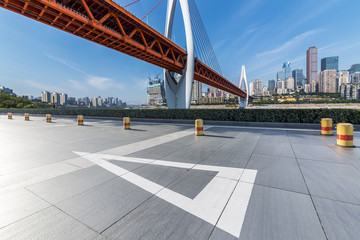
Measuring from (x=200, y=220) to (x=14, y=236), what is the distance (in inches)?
99.6

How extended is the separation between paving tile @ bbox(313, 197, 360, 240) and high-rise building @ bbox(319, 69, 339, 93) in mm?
169482

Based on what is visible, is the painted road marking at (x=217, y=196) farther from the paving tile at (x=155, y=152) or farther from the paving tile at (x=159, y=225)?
the paving tile at (x=155, y=152)

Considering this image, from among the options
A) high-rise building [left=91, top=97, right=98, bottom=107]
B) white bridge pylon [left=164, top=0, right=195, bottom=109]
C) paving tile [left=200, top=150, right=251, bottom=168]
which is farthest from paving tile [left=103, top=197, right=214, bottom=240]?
high-rise building [left=91, top=97, right=98, bottom=107]

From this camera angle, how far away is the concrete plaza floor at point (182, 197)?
2.11m

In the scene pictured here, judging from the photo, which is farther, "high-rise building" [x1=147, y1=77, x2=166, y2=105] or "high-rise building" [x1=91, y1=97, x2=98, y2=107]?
"high-rise building" [x1=147, y1=77, x2=166, y2=105]

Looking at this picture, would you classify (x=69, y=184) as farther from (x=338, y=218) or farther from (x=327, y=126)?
(x=327, y=126)

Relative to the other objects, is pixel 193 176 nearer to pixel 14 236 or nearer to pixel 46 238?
pixel 46 238

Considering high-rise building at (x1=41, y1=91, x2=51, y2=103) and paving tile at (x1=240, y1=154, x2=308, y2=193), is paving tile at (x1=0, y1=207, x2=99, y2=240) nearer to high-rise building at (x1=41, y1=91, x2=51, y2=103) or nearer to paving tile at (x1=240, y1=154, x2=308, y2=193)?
paving tile at (x1=240, y1=154, x2=308, y2=193)

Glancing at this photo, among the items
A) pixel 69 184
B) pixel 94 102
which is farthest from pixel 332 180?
pixel 94 102

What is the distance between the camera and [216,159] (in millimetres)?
5027

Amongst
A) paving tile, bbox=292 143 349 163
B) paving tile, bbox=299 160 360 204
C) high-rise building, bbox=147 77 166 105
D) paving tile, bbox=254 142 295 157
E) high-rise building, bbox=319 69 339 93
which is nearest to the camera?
paving tile, bbox=299 160 360 204

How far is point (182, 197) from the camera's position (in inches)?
114

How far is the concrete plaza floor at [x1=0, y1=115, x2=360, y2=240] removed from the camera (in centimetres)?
211

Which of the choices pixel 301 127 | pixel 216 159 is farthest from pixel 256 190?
pixel 301 127
